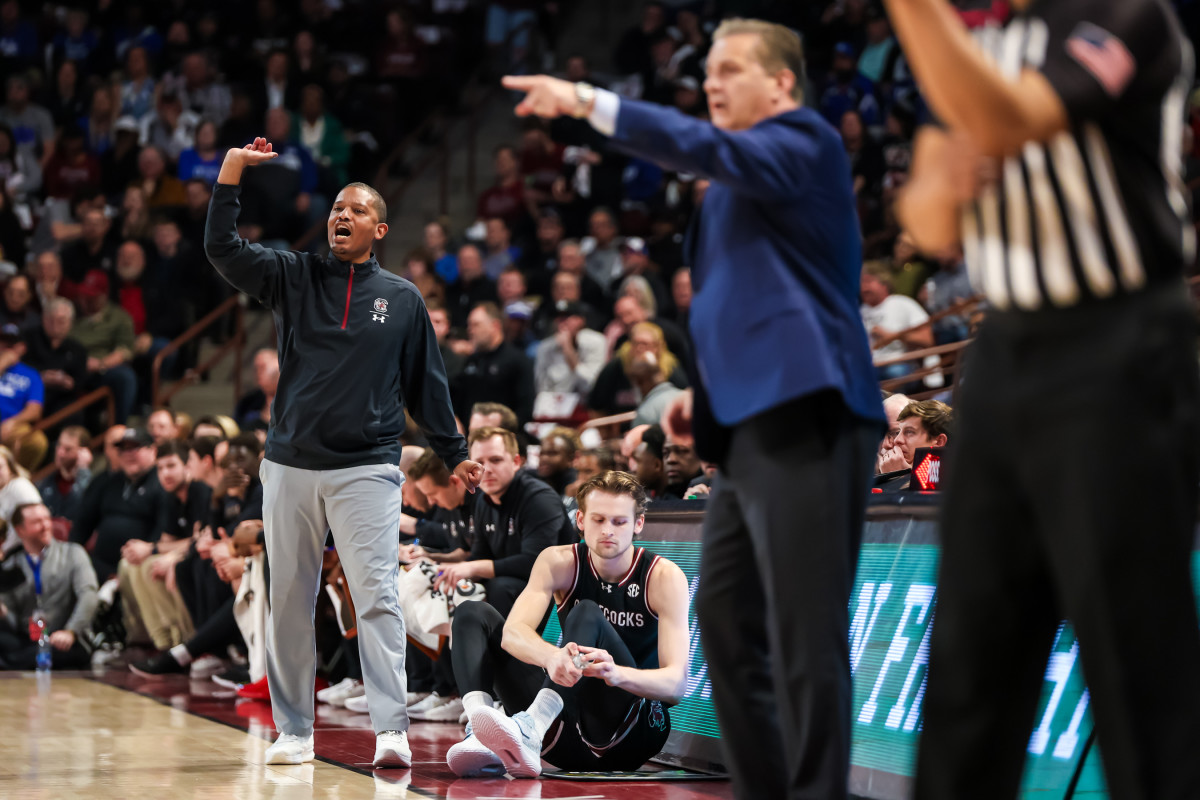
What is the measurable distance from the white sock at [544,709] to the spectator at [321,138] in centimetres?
1098

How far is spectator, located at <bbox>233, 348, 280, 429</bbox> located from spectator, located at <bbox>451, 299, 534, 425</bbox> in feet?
4.73

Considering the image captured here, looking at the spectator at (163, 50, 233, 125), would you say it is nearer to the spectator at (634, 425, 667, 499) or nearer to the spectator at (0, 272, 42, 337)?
the spectator at (0, 272, 42, 337)

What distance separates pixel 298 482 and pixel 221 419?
6096 mm

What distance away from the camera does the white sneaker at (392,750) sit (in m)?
5.44

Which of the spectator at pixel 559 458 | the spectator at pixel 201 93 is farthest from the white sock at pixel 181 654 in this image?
the spectator at pixel 201 93

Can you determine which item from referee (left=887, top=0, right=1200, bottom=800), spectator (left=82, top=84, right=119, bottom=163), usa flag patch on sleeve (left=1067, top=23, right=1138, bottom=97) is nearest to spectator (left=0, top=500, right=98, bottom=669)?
spectator (left=82, top=84, right=119, bottom=163)

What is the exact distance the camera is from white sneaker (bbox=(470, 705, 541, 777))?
17.2ft

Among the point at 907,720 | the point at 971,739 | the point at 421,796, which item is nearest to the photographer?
the point at 971,739

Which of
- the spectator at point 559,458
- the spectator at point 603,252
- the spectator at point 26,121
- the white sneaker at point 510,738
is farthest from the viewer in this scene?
the spectator at point 26,121

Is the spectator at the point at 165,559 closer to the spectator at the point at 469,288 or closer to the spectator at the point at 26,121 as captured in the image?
the spectator at the point at 469,288

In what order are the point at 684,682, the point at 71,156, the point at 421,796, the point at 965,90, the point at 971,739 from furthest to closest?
the point at 71,156 → the point at 684,682 → the point at 421,796 → the point at 971,739 → the point at 965,90

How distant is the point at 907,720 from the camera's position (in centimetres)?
460

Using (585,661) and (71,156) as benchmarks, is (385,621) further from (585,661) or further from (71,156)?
(71,156)

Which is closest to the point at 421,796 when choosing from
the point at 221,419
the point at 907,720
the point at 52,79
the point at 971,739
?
the point at 907,720
